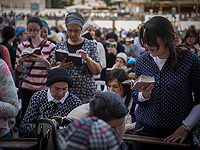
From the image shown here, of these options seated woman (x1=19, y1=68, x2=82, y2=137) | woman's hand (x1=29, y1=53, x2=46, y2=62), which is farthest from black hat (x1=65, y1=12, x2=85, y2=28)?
seated woman (x1=19, y1=68, x2=82, y2=137)

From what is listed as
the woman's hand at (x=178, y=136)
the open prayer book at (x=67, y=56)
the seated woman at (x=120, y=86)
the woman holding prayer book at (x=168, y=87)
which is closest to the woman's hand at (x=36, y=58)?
the open prayer book at (x=67, y=56)

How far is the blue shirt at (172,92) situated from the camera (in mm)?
2402

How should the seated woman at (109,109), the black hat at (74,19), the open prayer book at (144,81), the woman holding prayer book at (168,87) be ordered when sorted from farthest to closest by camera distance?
1. the black hat at (74,19)
2. the woman holding prayer book at (168,87)
3. the open prayer book at (144,81)
4. the seated woman at (109,109)

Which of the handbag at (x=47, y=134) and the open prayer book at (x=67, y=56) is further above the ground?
the open prayer book at (x=67, y=56)

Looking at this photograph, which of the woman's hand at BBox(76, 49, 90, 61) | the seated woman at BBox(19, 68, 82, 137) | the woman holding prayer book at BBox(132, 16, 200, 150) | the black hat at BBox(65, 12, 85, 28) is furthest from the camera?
the black hat at BBox(65, 12, 85, 28)

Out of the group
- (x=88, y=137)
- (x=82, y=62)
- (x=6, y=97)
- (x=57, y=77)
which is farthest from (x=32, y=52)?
(x=88, y=137)

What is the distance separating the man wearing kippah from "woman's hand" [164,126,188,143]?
162 cm

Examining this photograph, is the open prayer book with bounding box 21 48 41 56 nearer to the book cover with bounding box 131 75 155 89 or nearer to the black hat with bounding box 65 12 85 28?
the black hat with bounding box 65 12 85 28

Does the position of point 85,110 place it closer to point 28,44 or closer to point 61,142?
point 61,142

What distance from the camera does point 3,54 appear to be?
14.1 feet

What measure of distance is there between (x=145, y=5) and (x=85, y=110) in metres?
55.1

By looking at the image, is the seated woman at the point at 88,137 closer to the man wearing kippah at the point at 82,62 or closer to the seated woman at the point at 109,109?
the seated woman at the point at 109,109

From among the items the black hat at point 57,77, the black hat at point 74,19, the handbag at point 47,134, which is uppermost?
the black hat at point 74,19

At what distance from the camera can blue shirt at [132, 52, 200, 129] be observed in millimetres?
2402
